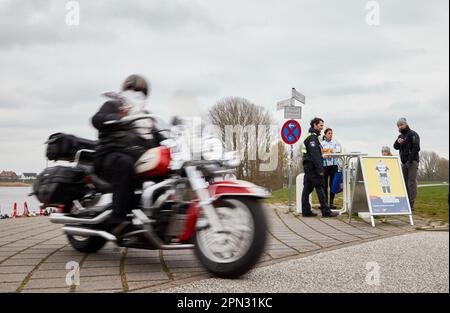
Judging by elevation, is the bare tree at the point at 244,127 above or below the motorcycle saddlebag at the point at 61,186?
above

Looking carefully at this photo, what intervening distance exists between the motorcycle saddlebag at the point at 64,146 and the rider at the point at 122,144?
0.68 m

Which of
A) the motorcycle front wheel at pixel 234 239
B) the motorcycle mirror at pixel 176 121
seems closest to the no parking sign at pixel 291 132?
the motorcycle mirror at pixel 176 121

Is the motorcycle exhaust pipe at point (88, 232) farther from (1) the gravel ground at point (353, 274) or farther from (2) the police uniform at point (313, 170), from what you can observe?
(2) the police uniform at point (313, 170)

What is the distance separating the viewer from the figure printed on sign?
902 centimetres

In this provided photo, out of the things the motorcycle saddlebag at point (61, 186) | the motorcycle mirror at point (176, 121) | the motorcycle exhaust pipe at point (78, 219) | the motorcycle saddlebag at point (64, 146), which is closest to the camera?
the motorcycle mirror at point (176, 121)

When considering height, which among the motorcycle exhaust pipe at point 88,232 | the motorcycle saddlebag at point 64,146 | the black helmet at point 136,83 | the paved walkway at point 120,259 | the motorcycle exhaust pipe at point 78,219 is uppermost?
the black helmet at point 136,83

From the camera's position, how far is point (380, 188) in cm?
897

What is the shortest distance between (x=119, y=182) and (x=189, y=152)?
0.66 m

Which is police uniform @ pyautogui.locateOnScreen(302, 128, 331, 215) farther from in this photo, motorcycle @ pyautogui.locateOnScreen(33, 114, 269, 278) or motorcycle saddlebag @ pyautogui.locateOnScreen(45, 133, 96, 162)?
motorcycle @ pyautogui.locateOnScreen(33, 114, 269, 278)

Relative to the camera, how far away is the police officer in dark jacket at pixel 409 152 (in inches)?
405

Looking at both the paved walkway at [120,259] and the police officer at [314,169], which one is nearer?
the paved walkway at [120,259]

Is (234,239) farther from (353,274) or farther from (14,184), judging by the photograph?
(14,184)

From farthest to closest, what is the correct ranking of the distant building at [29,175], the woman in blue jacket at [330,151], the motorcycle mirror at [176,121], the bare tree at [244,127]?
1. the woman in blue jacket at [330,151]
2. the bare tree at [244,127]
3. the distant building at [29,175]
4. the motorcycle mirror at [176,121]

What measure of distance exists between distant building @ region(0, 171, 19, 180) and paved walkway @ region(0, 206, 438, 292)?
786 millimetres
